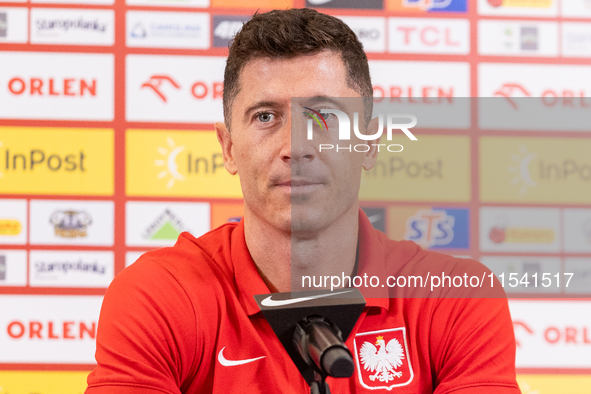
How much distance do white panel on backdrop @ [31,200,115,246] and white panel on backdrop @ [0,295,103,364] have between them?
178 millimetres

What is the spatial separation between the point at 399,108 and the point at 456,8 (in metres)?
1.00

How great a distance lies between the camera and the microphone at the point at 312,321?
427 mm

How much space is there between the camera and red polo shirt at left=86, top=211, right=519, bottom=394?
0.69 meters

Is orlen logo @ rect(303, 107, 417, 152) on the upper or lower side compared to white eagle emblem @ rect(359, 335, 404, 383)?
upper

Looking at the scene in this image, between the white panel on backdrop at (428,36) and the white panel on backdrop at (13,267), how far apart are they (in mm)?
1341

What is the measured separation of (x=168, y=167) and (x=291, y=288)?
0.91 meters

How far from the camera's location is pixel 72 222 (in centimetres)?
145

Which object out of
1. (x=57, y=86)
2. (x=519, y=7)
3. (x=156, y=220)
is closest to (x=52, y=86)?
(x=57, y=86)

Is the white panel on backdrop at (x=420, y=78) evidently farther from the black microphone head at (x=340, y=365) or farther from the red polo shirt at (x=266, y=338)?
the black microphone head at (x=340, y=365)

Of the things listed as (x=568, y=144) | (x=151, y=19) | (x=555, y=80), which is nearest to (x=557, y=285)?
(x=568, y=144)

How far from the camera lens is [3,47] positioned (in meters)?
1.47

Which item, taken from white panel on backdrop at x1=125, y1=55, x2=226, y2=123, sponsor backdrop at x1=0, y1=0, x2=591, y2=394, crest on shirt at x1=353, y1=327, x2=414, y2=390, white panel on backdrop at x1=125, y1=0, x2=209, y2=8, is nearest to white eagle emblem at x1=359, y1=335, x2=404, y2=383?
crest on shirt at x1=353, y1=327, x2=414, y2=390

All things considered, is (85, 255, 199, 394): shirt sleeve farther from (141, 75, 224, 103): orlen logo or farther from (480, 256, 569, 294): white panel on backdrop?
(141, 75, 224, 103): orlen logo

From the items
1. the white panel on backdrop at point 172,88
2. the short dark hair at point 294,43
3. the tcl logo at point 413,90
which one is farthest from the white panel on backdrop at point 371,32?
the short dark hair at point 294,43
